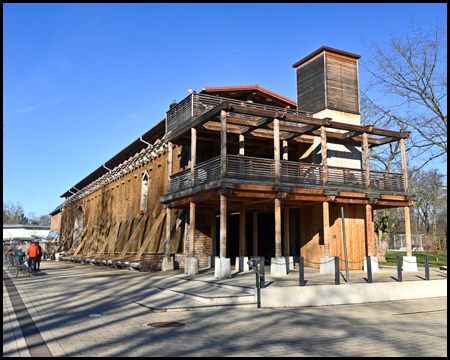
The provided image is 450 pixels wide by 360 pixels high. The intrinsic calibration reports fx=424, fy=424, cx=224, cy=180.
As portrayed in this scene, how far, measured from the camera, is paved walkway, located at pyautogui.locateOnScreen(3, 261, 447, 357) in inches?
250

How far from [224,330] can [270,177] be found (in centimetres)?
936

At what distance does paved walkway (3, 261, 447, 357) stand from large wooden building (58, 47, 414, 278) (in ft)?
15.9

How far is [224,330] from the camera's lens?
7879 mm

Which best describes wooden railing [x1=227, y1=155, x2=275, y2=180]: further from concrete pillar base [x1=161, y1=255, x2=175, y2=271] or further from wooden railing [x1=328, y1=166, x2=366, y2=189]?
concrete pillar base [x1=161, y1=255, x2=175, y2=271]

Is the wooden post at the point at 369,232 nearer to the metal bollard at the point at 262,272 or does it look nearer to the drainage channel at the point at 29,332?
the metal bollard at the point at 262,272

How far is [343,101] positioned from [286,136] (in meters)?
4.01

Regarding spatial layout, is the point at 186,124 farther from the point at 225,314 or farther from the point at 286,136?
the point at 225,314

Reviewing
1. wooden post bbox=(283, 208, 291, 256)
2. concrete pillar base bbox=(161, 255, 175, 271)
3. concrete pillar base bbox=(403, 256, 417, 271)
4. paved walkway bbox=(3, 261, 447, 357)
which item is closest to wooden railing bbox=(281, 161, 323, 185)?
wooden post bbox=(283, 208, 291, 256)

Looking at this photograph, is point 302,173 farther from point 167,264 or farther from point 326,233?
point 167,264

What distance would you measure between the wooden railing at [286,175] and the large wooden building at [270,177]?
50mm

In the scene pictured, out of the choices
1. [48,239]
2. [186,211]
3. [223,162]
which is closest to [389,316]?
[223,162]

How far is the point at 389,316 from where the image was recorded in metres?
10.4

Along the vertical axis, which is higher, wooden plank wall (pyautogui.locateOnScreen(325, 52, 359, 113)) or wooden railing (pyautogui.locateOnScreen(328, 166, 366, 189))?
wooden plank wall (pyautogui.locateOnScreen(325, 52, 359, 113))

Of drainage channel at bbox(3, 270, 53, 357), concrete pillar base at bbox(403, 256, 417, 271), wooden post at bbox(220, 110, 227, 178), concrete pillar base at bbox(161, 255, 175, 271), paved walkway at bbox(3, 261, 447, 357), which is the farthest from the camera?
concrete pillar base at bbox(161, 255, 175, 271)
